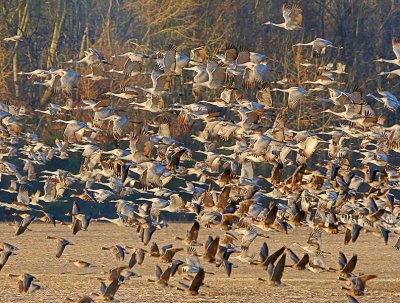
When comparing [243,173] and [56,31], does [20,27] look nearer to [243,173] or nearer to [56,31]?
[56,31]

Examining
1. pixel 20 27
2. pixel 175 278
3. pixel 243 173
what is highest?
pixel 20 27

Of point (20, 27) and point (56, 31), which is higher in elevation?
point (20, 27)

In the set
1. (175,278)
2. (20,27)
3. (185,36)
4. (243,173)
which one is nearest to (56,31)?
(20,27)

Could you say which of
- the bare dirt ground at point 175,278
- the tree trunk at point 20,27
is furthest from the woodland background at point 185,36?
the bare dirt ground at point 175,278

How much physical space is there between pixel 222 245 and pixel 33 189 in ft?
79.5

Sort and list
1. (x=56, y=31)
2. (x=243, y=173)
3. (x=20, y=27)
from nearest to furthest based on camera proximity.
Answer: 1. (x=243, y=173)
2. (x=20, y=27)
3. (x=56, y=31)

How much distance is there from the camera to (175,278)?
88.8ft

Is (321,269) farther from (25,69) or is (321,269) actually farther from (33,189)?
(25,69)

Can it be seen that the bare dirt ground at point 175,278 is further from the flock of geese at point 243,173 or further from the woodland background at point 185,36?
the woodland background at point 185,36

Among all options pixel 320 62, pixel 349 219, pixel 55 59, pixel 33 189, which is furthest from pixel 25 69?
pixel 349 219

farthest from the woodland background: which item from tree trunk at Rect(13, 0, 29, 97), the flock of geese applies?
the flock of geese

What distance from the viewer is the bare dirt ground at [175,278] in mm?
24234

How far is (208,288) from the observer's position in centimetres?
2533

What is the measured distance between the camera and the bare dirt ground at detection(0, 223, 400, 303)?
24.2 m
